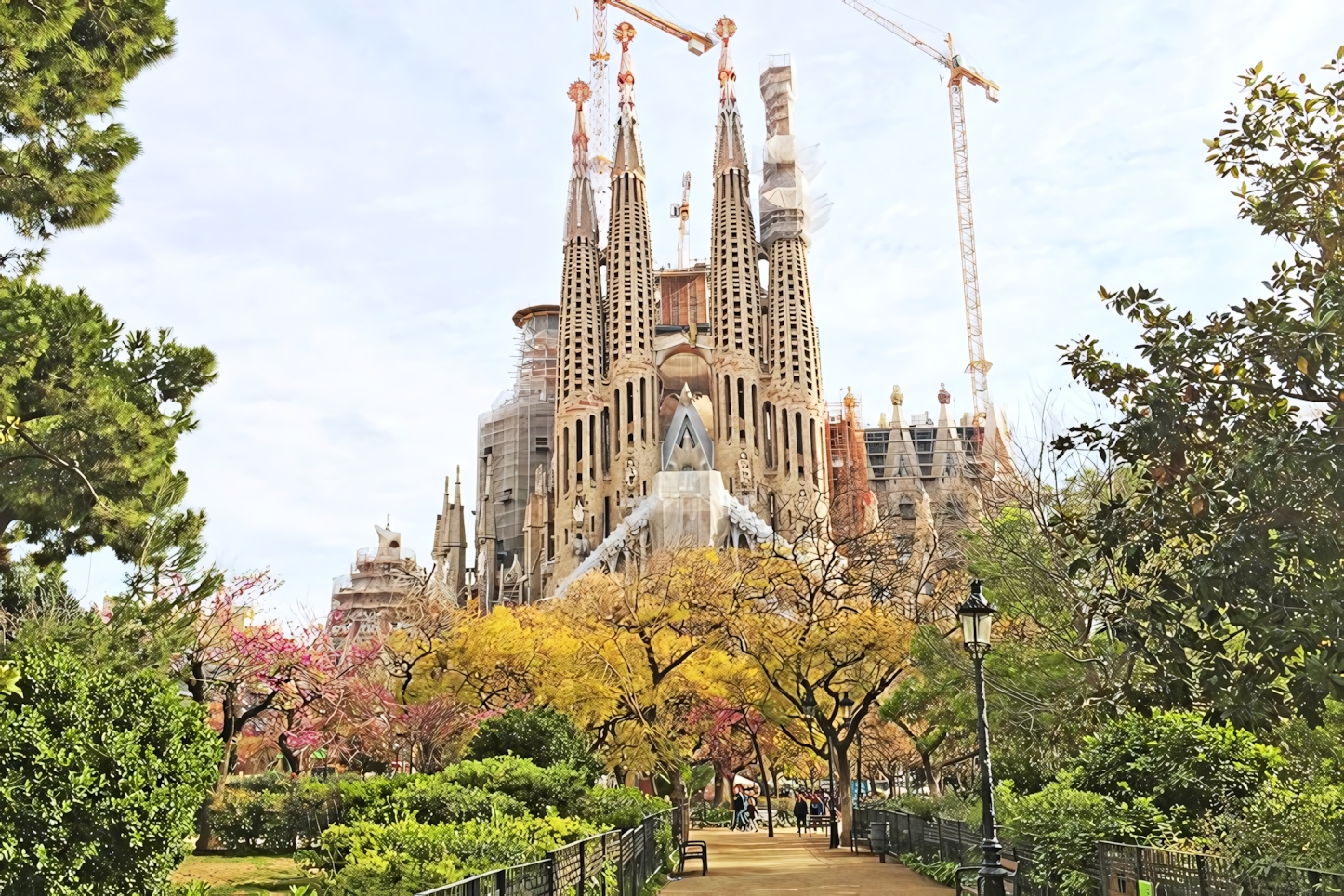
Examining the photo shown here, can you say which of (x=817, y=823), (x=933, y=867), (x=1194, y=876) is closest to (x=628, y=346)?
(x=817, y=823)

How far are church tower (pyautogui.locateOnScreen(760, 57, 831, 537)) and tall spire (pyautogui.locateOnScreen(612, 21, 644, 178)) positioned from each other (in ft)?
33.4

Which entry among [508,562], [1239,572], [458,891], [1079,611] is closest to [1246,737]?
[1239,572]

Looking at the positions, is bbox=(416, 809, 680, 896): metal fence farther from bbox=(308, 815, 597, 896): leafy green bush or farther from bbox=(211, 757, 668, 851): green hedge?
bbox=(211, 757, 668, 851): green hedge

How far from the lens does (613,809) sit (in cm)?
1572

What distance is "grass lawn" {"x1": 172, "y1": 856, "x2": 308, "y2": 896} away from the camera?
15312 millimetres

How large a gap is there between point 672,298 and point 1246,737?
9091 centimetres

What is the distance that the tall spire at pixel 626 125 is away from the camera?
286 feet

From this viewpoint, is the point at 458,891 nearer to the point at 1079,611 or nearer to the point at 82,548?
the point at 82,548

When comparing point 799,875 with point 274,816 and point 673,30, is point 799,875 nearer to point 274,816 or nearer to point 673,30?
point 274,816

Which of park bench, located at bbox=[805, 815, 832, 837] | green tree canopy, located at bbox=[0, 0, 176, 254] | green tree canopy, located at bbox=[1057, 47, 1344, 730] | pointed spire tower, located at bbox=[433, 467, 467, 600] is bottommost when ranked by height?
park bench, located at bbox=[805, 815, 832, 837]

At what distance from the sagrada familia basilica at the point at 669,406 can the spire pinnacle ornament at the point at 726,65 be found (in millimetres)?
164

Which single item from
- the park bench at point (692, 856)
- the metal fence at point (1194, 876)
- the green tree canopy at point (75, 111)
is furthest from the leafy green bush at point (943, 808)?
the green tree canopy at point (75, 111)

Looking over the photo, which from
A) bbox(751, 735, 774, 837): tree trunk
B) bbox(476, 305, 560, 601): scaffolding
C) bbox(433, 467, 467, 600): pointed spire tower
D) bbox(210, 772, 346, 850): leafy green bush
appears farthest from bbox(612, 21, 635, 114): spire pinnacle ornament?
bbox(210, 772, 346, 850): leafy green bush

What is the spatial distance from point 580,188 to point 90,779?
84646 millimetres
